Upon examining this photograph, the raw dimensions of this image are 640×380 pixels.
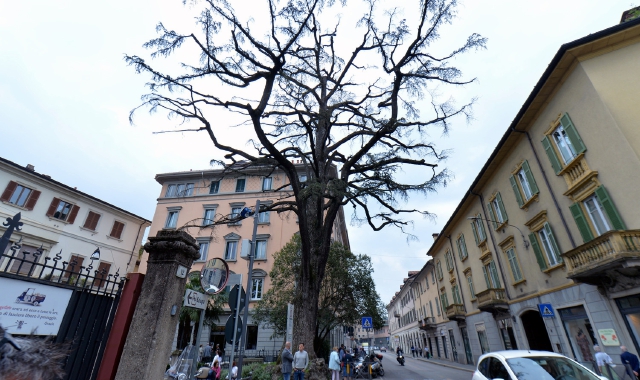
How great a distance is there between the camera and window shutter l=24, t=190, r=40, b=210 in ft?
67.9

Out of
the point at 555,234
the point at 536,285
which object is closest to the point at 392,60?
the point at 555,234

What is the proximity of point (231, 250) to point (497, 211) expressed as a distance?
Result: 21.6 m

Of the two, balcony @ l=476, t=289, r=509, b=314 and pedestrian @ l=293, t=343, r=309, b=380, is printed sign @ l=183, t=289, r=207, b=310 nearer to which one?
pedestrian @ l=293, t=343, r=309, b=380

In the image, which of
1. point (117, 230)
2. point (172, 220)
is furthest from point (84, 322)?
point (172, 220)

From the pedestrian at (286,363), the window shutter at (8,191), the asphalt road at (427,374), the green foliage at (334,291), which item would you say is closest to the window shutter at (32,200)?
the window shutter at (8,191)

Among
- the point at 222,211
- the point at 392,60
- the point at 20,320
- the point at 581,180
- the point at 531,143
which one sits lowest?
the point at 20,320

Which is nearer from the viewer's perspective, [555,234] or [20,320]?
[20,320]

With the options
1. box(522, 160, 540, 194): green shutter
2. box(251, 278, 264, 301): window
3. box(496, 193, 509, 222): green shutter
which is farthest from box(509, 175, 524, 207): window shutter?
box(251, 278, 264, 301): window

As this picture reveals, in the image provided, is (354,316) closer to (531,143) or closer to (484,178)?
(484,178)

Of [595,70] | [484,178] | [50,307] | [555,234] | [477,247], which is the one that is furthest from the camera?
[477,247]

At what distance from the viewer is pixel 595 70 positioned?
10539mm

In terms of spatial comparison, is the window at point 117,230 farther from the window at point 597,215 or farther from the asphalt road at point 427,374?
the window at point 597,215

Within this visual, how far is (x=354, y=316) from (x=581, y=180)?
1485 centimetres

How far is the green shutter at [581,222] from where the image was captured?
10773 millimetres
